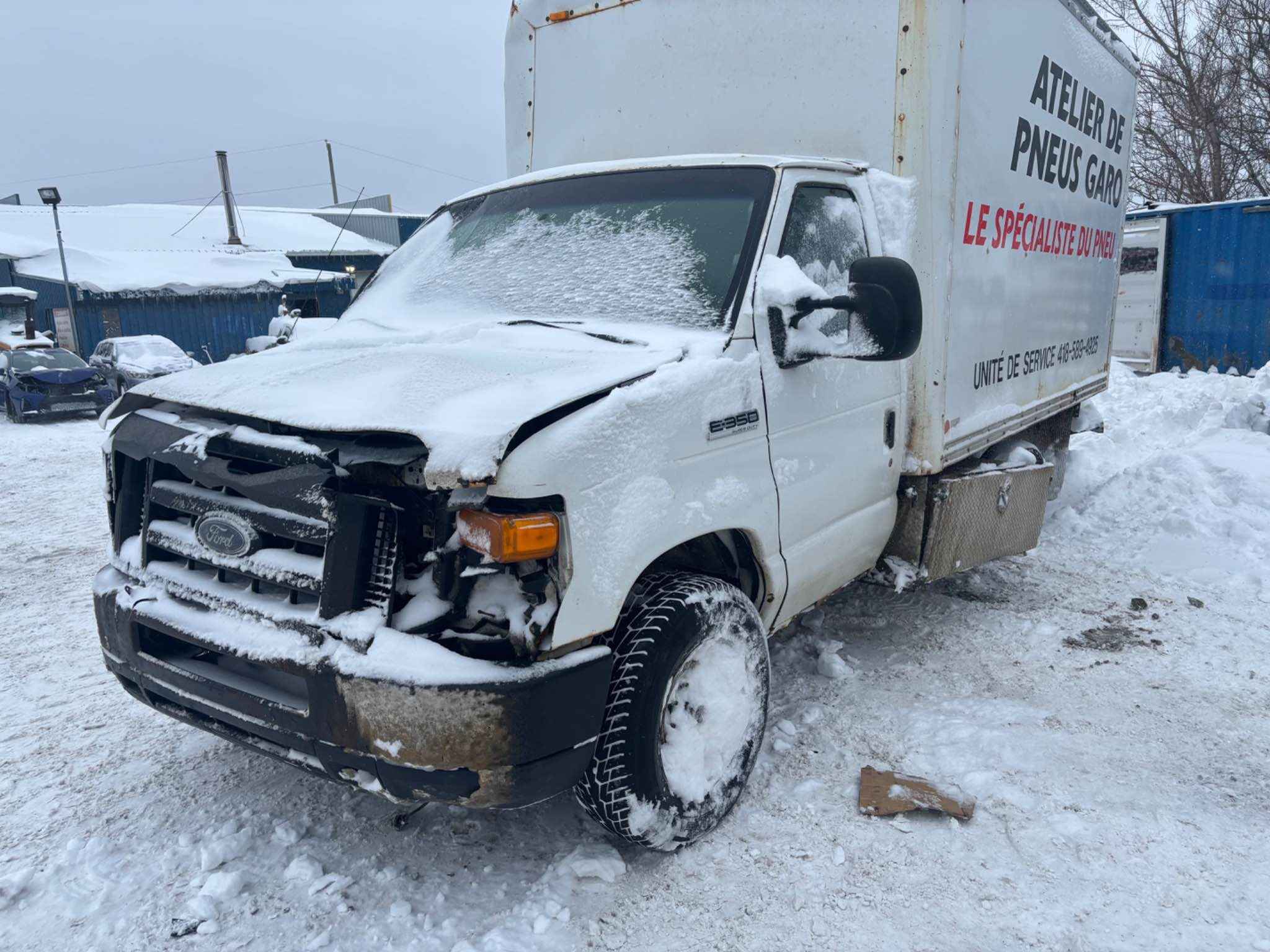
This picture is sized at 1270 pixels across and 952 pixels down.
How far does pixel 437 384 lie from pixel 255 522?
656mm

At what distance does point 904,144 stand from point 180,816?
151 inches

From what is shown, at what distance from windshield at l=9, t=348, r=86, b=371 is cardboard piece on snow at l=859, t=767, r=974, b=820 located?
53.0 feet

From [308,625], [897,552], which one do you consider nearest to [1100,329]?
[897,552]

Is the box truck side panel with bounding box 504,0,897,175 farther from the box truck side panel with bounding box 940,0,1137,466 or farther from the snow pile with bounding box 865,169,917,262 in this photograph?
the box truck side panel with bounding box 940,0,1137,466

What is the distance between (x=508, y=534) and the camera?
7.61 ft

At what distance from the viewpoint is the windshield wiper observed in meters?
3.02

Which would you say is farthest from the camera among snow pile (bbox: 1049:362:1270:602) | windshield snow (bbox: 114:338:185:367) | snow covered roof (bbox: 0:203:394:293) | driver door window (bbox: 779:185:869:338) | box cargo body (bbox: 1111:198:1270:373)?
snow covered roof (bbox: 0:203:394:293)

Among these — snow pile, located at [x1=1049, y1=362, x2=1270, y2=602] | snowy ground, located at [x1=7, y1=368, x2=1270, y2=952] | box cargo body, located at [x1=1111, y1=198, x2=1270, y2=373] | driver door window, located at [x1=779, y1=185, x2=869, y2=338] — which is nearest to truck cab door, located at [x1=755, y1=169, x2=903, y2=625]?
driver door window, located at [x1=779, y1=185, x2=869, y2=338]

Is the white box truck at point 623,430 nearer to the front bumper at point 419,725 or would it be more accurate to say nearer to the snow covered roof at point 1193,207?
the front bumper at point 419,725

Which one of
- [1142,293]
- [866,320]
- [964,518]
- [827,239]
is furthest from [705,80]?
[1142,293]

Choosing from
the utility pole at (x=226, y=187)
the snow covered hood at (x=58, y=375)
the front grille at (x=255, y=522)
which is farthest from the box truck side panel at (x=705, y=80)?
the utility pole at (x=226, y=187)

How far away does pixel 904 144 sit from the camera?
3.87 metres

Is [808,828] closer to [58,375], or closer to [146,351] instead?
[58,375]

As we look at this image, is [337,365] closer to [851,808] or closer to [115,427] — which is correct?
[115,427]
